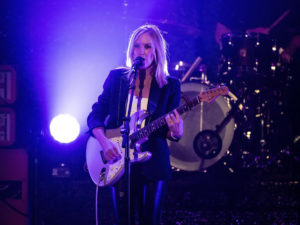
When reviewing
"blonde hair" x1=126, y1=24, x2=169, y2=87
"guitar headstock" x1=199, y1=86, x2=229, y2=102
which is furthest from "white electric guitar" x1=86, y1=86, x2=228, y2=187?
"blonde hair" x1=126, y1=24, x2=169, y2=87

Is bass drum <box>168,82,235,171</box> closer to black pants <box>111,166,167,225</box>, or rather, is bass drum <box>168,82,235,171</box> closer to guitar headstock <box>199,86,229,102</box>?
guitar headstock <box>199,86,229,102</box>

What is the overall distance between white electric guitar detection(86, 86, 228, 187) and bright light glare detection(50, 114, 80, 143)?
4.79 ft

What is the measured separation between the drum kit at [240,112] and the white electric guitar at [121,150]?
1899 millimetres

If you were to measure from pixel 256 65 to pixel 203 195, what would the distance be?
2.03 metres

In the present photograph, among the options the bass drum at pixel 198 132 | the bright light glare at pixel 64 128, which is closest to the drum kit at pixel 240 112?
the bass drum at pixel 198 132

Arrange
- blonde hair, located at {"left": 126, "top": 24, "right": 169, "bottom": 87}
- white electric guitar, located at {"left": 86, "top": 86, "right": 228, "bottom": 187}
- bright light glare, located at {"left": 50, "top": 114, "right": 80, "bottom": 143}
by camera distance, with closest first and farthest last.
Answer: white electric guitar, located at {"left": 86, "top": 86, "right": 228, "bottom": 187} → blonde hair, located at {"left": 126, "top": 24, "right": 169, "bottom": 87} → bright light glare, located at {"left": 50, "top": 114, "right": 80, "bottom": 143}

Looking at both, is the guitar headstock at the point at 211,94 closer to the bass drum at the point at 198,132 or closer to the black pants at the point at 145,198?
the black pants at the point at 145,198

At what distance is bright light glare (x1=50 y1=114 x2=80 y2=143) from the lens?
4.40m

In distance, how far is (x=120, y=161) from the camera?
2680mm

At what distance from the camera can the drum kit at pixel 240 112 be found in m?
4.80

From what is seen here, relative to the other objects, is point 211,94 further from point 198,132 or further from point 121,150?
point 198,132

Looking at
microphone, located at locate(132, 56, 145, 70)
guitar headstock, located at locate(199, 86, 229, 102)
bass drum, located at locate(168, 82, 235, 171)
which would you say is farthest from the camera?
bass drum, located at locate(168, 82, 235, 171)

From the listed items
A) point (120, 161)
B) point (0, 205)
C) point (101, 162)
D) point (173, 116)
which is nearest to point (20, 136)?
point (0, 205)

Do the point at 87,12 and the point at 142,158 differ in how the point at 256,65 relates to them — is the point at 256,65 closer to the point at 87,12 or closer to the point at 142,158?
the point at 87,12
